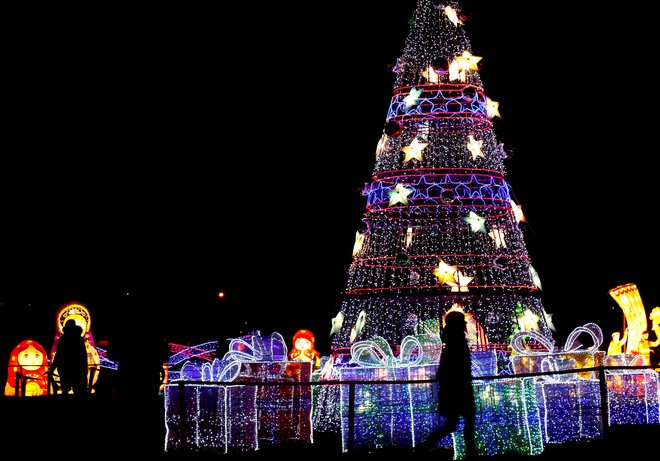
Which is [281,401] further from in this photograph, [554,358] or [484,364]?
[554,358]

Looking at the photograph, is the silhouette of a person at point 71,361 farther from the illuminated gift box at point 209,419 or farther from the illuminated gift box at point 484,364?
the illuminated gift box at point 484,364

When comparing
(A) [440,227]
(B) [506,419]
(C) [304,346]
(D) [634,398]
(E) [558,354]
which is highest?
(A) [440,227]

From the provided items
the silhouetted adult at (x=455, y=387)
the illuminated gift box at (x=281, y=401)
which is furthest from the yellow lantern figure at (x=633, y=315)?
the silhouetted adult at (x=455, y=387)

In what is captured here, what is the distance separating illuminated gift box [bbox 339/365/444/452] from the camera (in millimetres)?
10398

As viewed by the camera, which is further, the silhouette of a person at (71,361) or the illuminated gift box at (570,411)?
the silhouette of a person at (71,361)

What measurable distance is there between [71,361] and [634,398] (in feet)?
26.1

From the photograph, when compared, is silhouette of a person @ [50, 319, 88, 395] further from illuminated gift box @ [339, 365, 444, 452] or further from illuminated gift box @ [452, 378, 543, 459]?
illuminated gift box @ [452, 378, 543, 459]

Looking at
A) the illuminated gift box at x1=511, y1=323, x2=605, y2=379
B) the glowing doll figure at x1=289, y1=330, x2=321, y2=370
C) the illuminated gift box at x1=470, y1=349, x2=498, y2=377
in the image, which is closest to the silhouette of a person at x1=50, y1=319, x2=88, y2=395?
the illuminated gift box at x1=470, y1=349, x2=498, y2=377

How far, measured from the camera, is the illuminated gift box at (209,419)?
1059 centimetres

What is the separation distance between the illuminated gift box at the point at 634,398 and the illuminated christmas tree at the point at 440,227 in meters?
2.82

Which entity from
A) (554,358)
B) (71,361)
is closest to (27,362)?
(71,361)

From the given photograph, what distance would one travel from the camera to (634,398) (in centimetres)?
1285

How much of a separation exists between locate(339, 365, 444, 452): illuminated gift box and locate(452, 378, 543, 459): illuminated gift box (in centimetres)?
55

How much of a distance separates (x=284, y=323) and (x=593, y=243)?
53.6 ft
